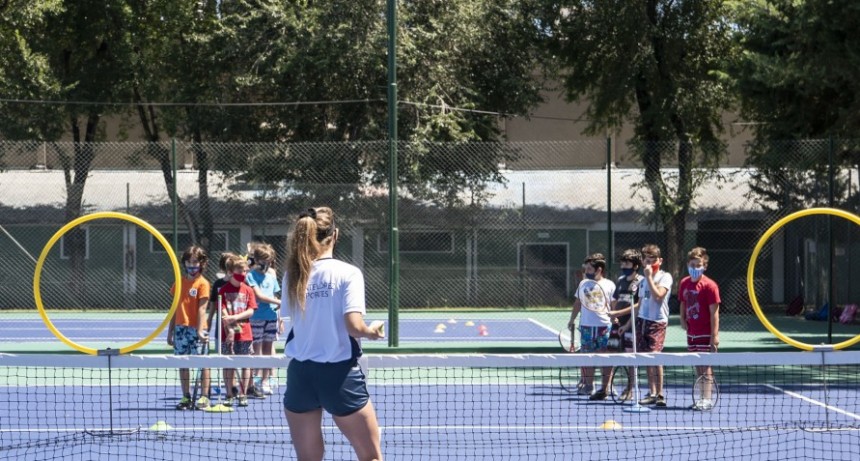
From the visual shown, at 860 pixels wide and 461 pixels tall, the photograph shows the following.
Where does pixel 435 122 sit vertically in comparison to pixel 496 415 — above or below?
above

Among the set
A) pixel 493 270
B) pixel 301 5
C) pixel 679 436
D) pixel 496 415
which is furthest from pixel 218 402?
pixel 301 5

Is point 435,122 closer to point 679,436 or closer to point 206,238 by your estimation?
point 206,238

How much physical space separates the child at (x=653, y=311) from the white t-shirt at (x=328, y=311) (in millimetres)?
6252

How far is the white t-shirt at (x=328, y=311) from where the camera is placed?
214 inches

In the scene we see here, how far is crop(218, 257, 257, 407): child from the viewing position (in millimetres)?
11445

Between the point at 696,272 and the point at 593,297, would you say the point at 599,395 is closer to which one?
the point at 593,297

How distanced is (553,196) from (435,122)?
4.59 m

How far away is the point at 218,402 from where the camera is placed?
1195 cm

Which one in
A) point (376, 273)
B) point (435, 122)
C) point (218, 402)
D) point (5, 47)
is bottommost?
point (218, 402)

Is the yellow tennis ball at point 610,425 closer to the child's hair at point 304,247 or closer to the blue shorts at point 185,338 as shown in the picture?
the blue shorts at point 185,338

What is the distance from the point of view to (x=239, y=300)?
1152 centimetres

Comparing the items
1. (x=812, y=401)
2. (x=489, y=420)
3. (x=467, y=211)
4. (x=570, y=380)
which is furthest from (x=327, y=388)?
(x=467, y=211)

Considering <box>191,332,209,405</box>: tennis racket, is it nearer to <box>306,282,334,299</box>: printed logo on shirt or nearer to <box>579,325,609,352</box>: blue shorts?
<box>579,325,609,352</box>: blue shorts

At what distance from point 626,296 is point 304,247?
6.76 metres
